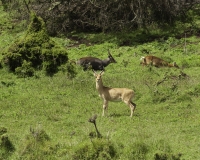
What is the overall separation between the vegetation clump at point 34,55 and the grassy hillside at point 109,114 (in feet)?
1.12

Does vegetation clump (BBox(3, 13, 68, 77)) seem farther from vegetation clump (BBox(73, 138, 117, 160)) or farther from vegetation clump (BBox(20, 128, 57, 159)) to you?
vegetation clump (BBox(73, 138, 117, 160))

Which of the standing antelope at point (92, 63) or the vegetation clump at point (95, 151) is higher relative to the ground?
the vegetation clump at point (95, 151)

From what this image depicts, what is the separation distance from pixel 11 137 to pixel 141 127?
3107mm

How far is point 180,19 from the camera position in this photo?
2341cm

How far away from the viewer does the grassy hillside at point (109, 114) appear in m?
8.97

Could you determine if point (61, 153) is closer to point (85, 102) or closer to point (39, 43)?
point (85, 102)

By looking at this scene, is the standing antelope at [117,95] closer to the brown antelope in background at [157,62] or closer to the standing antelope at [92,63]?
the standing antelope at [92,63]

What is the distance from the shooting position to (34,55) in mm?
16328

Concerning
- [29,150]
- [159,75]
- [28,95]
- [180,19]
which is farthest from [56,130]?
[180,19]

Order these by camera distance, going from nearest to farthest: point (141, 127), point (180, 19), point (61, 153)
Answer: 1. point (61, 153)
2. point (141, 127)
3. point (180, 19)

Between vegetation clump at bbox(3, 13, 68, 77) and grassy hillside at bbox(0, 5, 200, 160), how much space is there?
0.34 metres

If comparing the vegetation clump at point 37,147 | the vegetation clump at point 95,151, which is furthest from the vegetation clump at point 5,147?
the vegetation clump at point 95,151

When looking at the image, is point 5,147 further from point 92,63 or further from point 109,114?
point 92,63

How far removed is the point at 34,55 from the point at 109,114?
18.6 feet
